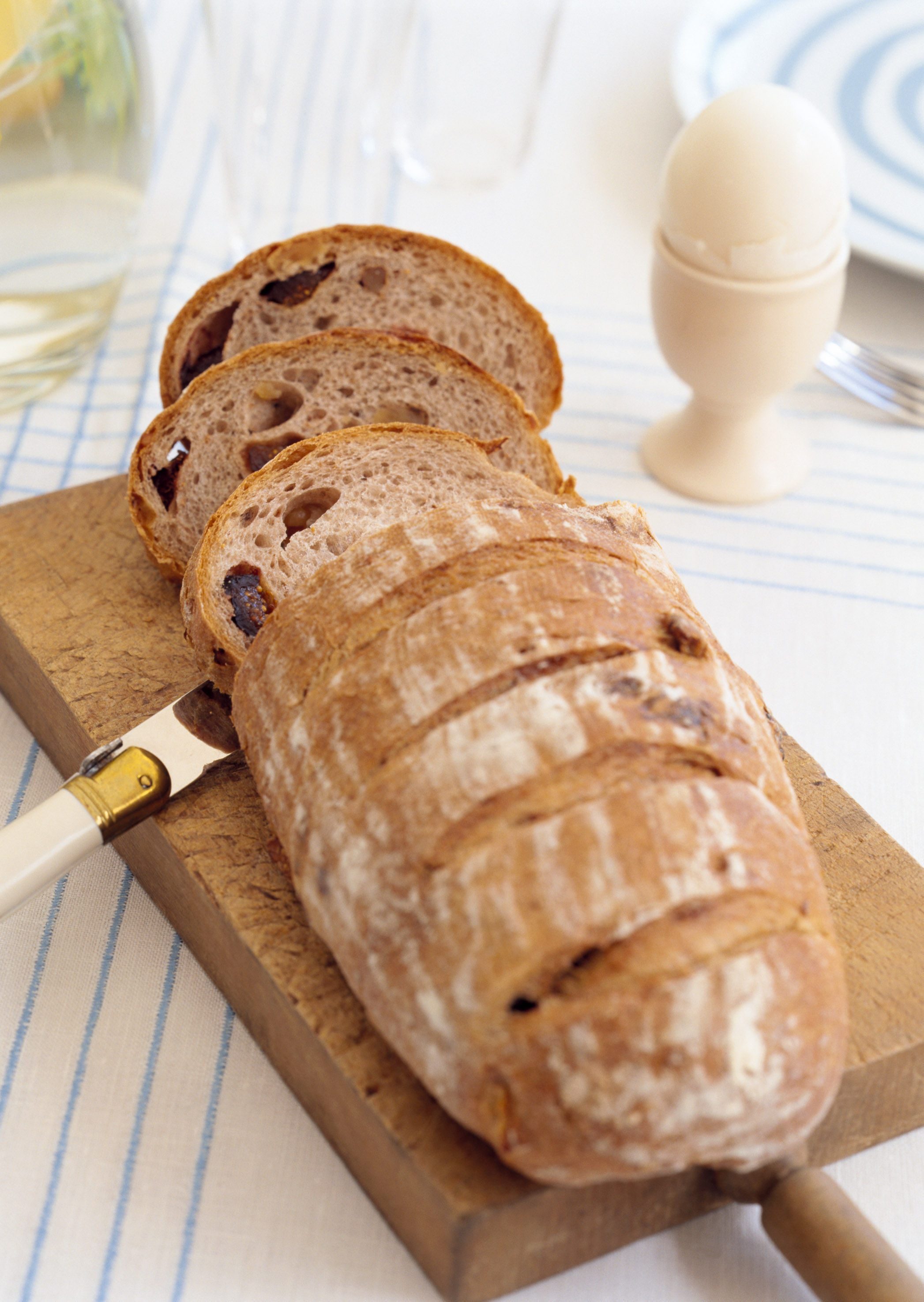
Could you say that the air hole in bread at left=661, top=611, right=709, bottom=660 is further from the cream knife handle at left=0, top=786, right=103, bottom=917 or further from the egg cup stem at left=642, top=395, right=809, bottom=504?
the egg cup stem at left=642, top=395, right=809, bottom=504

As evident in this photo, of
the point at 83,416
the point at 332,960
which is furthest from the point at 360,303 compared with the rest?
the point at 332,960

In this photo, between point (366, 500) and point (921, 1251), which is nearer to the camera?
point (921, 1251)

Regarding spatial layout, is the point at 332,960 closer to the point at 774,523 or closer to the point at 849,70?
the point at 774,523

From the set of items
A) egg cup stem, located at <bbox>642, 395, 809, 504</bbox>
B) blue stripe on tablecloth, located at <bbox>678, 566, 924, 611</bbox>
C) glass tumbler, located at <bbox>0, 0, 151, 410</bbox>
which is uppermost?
glass tumbler, located at <bbox>0, 0, 151, 410</bbox>

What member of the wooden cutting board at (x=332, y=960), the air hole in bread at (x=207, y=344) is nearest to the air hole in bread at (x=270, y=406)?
the air hole in bread at (x=207, y=344)

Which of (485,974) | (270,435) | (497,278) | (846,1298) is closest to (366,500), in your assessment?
(270,435)

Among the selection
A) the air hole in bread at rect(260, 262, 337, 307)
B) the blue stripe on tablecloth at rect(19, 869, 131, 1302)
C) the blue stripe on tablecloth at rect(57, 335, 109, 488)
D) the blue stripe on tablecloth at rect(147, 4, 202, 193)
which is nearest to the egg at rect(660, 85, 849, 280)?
the air hole in bread at rect(260, 262, 337, 307)

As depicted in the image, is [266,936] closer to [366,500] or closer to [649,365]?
[366,500]

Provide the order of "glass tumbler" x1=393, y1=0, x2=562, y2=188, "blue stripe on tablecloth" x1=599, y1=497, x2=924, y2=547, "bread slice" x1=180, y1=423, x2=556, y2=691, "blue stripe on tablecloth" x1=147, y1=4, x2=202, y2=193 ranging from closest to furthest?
1. "bread slice" x1=180, y1=423, x2=556, y2=691
2. "blue stripe on tablecloth" x1=599, y1=497, x2=924, y2=547
3. "glass tumbler" x1=393, y1=0, x2=562, y2=188
4. "blue stripe on tablecloth" x1=147, y1=4, x2=202, y2=193
